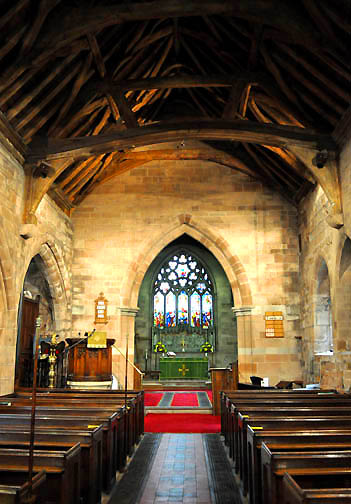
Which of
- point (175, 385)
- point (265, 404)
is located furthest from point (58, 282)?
point (265, 404)

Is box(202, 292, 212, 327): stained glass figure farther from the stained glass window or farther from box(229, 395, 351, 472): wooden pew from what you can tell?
box(229, 395, 351, 472): wooden pew

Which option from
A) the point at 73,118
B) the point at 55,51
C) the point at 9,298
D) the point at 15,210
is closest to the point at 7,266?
the point at 9,298

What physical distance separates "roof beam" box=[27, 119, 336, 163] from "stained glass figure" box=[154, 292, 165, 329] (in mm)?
7578

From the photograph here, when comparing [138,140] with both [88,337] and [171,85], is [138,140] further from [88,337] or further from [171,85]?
[88,337]

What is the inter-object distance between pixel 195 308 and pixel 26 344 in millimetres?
6511

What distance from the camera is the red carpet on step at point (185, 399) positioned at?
8.78 metres

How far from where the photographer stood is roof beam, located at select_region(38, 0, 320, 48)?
5.85 meters

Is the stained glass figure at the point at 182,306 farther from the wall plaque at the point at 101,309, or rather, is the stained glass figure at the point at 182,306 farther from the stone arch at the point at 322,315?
the stone arch at the point at 322,315

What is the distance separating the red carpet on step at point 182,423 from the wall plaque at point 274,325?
293 centimetres

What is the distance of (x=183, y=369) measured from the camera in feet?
43.5

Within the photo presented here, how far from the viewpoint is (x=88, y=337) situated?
26.4 feet

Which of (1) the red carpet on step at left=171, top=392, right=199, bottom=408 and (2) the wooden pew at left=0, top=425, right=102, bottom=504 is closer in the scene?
(2) the wooden pew at left=0, top=425, right=102, bottom=504

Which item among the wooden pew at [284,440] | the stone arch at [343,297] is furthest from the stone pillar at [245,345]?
the wooden pew at [284,440]

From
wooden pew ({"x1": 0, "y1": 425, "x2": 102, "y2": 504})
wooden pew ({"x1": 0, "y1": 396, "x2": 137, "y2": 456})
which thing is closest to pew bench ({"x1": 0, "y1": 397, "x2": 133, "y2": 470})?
wooden pew ({"x1": 0, "y1": 396, "x2": 137, "y2": 456})
